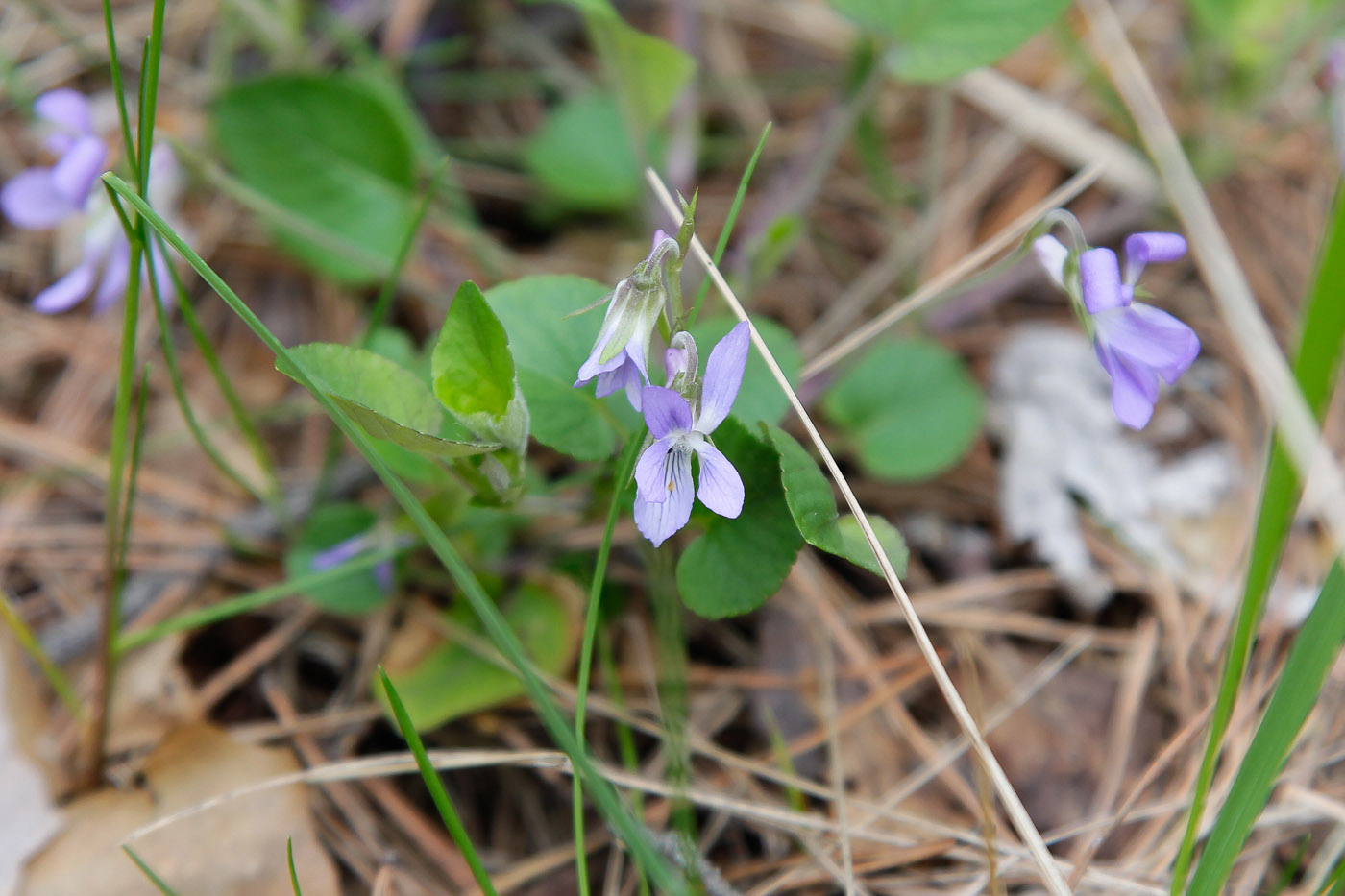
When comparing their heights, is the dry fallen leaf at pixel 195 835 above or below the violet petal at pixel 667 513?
below

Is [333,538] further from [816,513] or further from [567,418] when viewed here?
[816,513]

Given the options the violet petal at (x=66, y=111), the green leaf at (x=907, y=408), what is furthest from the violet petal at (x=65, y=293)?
the green leaf at (x=907, y=408)

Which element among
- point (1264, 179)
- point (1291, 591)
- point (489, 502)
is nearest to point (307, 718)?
point (489, 502)

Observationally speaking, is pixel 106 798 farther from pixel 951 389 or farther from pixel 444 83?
pixel 444 83

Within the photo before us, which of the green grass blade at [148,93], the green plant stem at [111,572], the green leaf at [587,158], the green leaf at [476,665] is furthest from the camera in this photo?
the green leaf at [587,158]

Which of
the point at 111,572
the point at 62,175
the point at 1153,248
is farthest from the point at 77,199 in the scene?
the point at 1153,248

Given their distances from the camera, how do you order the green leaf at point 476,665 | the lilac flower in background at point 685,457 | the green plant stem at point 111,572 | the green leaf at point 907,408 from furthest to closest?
the green leaf at point 907,408, the green leaf at point 476,665, the green plant stem at point 111,572, the lilac flower in background at point 685,457

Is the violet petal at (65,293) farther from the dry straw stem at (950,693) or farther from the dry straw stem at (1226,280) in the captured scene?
the dry straw stem at (1226,280)
